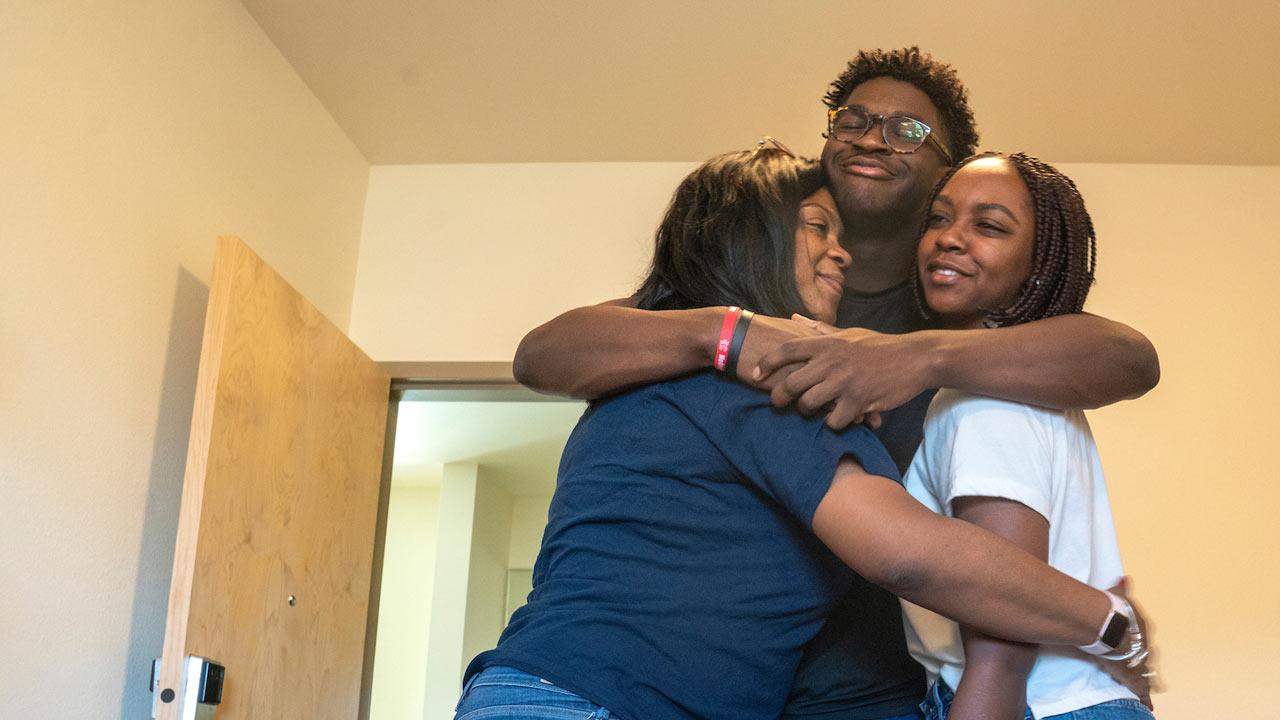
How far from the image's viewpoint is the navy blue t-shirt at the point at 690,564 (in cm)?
108

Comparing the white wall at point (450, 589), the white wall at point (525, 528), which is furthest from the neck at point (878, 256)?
the white wall at point (525, 528)

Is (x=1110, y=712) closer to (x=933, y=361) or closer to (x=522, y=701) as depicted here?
(x=933, y=361)

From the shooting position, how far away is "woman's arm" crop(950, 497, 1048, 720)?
1.16m

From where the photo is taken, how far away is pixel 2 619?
7.29ft

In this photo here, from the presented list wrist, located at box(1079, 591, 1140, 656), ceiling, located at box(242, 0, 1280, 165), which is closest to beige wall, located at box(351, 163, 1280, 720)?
ceiling, located at box(242, 0, 1280, 165)

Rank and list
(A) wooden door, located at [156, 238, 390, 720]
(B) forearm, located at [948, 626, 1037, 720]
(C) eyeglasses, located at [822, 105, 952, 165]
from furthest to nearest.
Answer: (A) wooden door, located at [156, 238, 390, 720]
(C) eyeglasses, located at [822, 105, 952, 165]
(B) forearm, located at [948, 626, 1037, 720]

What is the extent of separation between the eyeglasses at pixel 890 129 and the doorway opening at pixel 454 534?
Result: 10.6 ft

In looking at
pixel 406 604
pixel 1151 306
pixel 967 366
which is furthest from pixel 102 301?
pixel 406 604

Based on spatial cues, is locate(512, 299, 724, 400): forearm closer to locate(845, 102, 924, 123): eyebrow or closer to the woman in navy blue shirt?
Result: the woman in navy blue shirt

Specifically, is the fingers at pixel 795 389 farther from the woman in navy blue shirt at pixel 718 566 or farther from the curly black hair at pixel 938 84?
the curly black hair at pixel 938 84

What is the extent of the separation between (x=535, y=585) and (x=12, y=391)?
149 centimetres

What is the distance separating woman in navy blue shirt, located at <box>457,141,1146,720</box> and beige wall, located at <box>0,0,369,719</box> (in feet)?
5.01

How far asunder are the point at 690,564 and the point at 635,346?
253mm

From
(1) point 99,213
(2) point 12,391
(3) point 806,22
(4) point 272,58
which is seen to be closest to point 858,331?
(2) point 12,391
